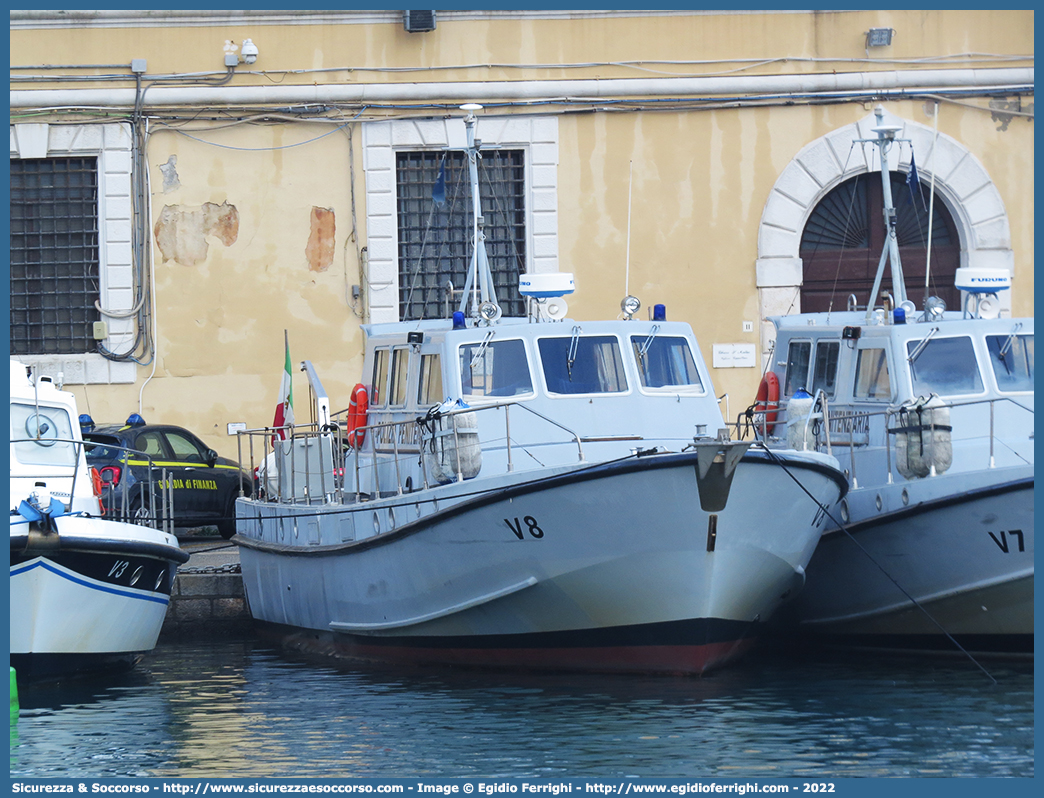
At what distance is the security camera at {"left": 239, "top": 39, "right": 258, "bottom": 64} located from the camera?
1866cm

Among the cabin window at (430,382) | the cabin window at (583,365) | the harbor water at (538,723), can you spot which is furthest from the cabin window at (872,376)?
the cabin window at (430,382)

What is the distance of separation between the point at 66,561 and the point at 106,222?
8754 millimetres

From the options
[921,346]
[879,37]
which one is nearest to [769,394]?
[921,346]

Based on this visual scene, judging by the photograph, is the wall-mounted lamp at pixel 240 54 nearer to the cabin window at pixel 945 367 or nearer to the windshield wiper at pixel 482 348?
the windshield wiper at pixel 482 348

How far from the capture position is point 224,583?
1473cm

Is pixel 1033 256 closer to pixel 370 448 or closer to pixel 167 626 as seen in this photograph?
pixel 370 448

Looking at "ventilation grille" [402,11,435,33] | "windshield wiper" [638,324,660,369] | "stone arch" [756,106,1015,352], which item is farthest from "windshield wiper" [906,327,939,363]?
"ventilation grille" [402,11,435,33]

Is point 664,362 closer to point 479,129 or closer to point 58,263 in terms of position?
point 479,129

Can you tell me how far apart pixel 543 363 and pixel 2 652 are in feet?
15.9

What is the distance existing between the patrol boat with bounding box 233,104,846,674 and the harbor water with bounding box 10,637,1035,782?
1.25 feet

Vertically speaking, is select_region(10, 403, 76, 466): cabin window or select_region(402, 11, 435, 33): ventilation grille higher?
select_region(402, 11, 435, 33): ventilation grille

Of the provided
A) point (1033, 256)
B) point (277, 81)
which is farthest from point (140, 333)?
point (1033, 256)

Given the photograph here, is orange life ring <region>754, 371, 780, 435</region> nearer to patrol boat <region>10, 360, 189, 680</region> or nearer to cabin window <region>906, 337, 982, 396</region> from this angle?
cabin window <region>906, 337, 982, 396</region>

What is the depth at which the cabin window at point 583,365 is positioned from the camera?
12016 millimetres
